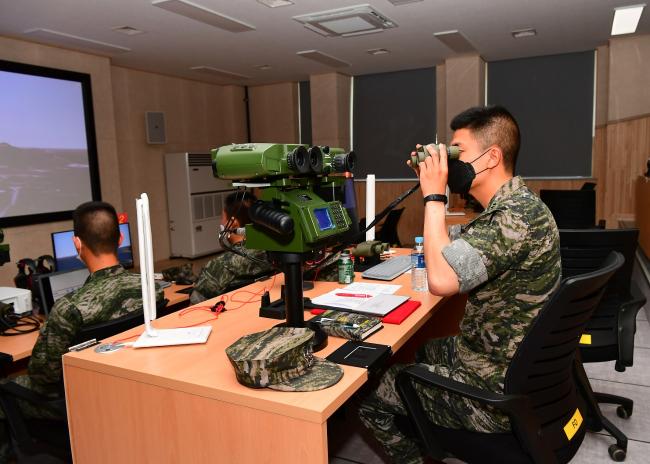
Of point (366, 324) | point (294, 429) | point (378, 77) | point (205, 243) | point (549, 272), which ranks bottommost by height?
A: point (205, 243)

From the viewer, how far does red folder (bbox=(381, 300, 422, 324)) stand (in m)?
1.78

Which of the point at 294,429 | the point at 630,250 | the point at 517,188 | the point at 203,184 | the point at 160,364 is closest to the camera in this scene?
the point at 294,429

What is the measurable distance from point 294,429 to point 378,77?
7517 mm

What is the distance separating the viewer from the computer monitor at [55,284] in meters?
2.53

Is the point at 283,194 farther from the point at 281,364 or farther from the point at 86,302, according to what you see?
the point at 86,302

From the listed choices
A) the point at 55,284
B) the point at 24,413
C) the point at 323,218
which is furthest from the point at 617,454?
the point at 55,284

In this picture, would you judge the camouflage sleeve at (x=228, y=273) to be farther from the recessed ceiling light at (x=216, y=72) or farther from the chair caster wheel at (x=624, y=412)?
the recessed ceiling light at (x=216, y=72)

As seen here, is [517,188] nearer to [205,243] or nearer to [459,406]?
[459,406]

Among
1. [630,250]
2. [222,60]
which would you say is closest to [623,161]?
[630,250]

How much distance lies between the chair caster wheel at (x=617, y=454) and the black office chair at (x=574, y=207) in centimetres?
299

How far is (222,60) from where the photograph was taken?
6.61 metres

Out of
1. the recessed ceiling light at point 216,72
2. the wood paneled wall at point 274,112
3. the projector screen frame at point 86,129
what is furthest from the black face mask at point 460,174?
the wood paneled wall at point 274,112

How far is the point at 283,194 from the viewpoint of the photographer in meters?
1.54

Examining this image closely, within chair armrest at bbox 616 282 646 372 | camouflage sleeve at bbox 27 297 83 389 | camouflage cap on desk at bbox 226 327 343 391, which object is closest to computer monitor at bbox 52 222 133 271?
camouflage sleeve at bbox 27 297 83 389
